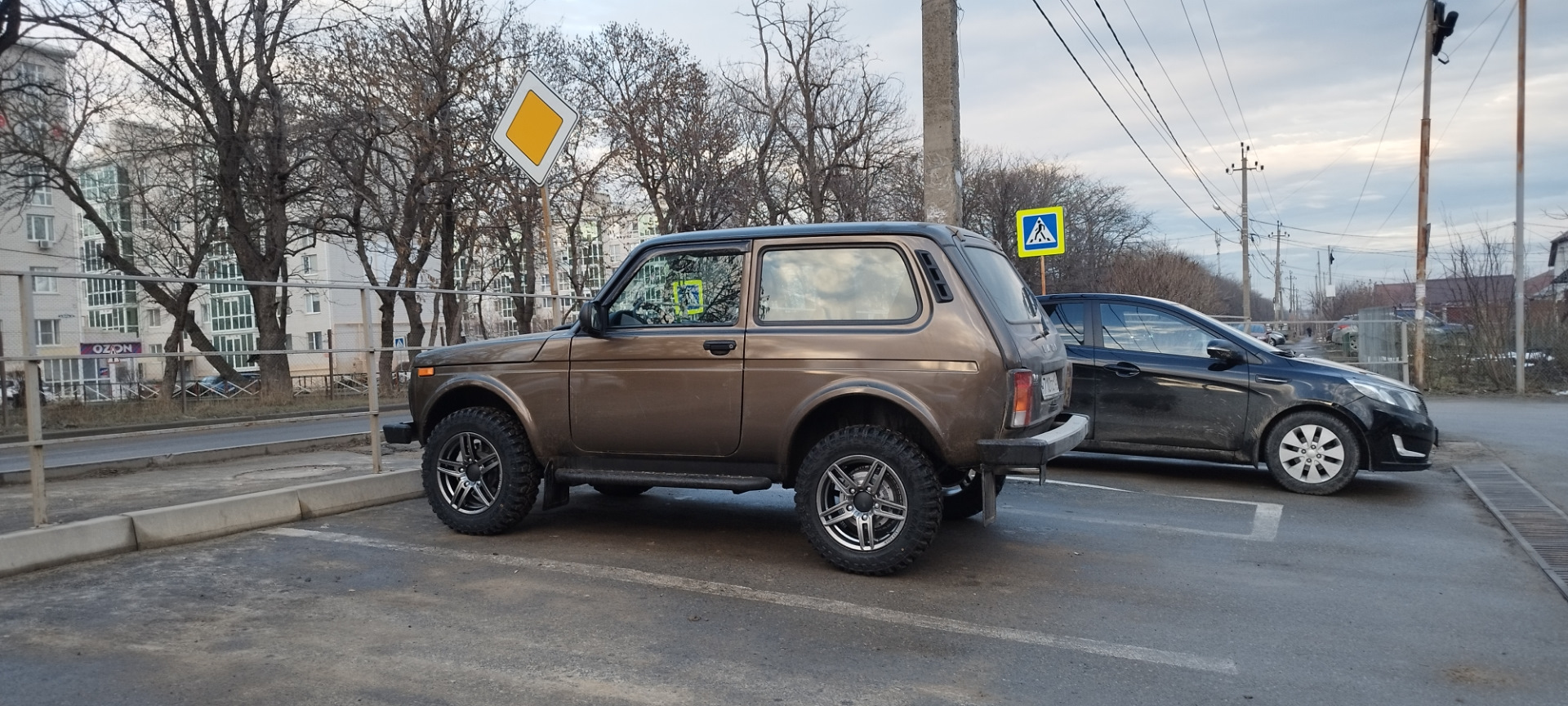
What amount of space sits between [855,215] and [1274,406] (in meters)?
30.5

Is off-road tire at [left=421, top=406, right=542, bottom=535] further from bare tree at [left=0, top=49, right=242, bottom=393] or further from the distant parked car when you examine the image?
bare tree at [left=0, top=49, right=242, bottom=393]

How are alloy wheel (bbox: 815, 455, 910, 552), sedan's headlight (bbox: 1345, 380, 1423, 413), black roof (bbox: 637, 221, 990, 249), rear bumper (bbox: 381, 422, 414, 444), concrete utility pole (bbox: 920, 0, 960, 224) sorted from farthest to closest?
concrete utility pole (bbox: 920, 0, 960, 224), sedan's headlight (bbox: 1345, 380, 1423, 413), rear bumper (bbox: 381, 422, 414, 444), black roof (bbox: 637, 221, 990, 249), alloy wheel (bbox: 815, 455, 910, 552)

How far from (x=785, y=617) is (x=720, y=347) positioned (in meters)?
1.63

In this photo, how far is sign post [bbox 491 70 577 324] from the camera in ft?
27.4

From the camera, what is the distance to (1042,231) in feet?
44.7

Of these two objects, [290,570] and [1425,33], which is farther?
[1425,33]

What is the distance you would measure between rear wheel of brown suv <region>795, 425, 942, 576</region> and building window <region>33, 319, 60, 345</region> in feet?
16.1

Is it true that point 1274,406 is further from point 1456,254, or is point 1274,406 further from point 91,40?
point 91,40

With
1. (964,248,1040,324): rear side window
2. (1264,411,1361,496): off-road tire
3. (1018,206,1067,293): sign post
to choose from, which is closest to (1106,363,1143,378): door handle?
(1264,411,1361,496): off-road tire

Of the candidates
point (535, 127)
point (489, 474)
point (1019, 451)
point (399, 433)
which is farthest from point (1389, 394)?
point (399, 433)

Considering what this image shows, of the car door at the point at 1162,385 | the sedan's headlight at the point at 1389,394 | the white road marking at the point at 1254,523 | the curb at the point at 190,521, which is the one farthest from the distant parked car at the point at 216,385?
the sedan's headlight at the point at 1389,394

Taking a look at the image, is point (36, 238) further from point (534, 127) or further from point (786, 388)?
point (786, 388)

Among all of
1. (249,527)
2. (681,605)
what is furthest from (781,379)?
(249,527)

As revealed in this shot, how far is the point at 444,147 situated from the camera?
89.6ft
